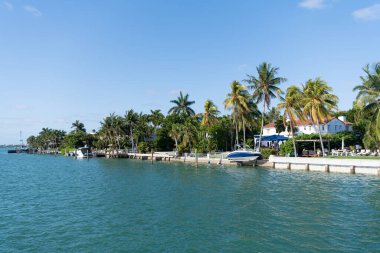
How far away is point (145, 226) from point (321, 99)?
146ft

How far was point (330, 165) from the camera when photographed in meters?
45.8

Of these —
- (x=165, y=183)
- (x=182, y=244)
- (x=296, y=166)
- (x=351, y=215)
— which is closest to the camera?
(x=182, y=244)

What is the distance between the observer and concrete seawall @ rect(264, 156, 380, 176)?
41159mm

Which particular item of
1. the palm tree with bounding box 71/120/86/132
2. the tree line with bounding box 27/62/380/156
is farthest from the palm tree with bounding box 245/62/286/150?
the palm tree with bounding box 71/120/86/132

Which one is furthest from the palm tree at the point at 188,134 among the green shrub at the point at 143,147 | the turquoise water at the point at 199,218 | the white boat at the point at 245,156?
the turquoise water at the point at 199,218

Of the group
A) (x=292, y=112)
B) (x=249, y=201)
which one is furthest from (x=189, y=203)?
(x=292, y=112)

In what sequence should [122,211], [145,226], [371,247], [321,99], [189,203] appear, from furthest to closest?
[321,99], [189,203], [122,211], [145,226], [371,247]

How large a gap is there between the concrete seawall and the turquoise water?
6.44 m

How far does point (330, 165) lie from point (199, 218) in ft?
103

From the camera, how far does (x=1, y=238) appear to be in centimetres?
1862

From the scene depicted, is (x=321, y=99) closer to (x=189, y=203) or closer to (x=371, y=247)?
(x=189, y=203)

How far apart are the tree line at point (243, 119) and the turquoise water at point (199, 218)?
1906 cm

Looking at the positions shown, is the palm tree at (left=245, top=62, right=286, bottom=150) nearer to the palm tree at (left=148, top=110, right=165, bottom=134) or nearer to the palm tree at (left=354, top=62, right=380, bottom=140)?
the palm tree at (left=354, top=62, right=380, bottom=140)

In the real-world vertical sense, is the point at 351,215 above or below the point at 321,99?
below
